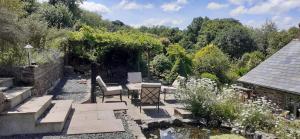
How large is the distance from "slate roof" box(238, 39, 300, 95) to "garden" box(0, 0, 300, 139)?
830mm

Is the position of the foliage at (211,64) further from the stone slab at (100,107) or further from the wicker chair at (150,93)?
the stone slab at (100,107)

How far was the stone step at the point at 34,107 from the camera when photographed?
6.05 metres

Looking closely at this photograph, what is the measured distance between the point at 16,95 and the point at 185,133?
4.30 meters

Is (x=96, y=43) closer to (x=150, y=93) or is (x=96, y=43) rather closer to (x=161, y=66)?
(x=161, y=66)

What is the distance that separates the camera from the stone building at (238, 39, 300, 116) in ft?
35.7

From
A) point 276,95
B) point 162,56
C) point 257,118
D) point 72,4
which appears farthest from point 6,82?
point 72,4

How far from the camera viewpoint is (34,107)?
6.54 m

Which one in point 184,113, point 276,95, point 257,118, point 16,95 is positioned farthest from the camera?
point 276,95

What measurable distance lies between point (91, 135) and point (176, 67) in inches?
447

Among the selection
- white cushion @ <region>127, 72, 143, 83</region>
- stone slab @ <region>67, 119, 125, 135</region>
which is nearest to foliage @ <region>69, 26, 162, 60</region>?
white cushion @ <region>127, 72, 143, 83</region>

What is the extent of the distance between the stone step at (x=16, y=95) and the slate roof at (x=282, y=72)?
8185 mm

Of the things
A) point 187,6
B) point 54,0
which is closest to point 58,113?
point 187,6

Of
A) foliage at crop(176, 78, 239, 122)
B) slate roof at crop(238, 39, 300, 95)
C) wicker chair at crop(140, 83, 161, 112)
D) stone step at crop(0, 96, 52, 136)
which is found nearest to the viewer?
stone step at crop(0, 96, 52, 136)

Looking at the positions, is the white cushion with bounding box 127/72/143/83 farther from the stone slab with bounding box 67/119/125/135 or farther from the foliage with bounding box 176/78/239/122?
the stone slab with bounding box 67/119/125/135
